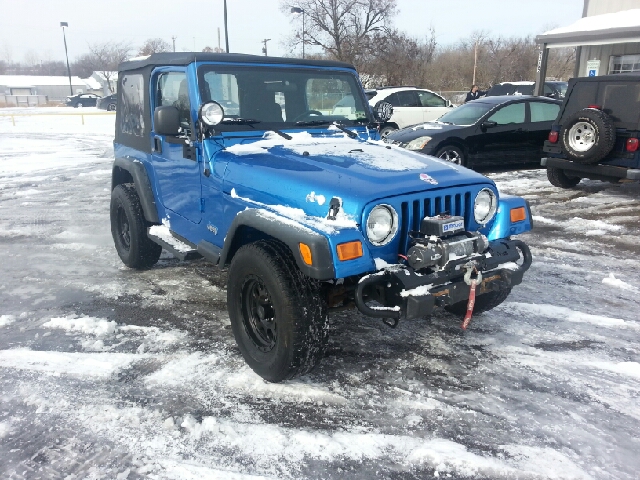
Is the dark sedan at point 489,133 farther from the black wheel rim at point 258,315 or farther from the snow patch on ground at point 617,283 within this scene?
the black wheel rim at point 258,315

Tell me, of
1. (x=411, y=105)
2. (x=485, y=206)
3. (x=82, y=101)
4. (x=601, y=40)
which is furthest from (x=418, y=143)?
(x=82, y=101)

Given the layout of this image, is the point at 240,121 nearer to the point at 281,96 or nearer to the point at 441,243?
the point at 281,96

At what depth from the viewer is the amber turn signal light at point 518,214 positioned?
3.53 m

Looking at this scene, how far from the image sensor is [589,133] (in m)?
7.91

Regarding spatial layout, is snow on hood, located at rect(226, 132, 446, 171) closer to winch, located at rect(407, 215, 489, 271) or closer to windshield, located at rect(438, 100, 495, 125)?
winch, located at rect(407, 215, 489, 271)

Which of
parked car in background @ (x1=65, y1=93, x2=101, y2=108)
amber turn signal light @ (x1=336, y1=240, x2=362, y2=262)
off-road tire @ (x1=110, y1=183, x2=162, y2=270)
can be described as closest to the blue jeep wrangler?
amber turn signal light @ (x1=336, y1=240, x2=362, y2=262)

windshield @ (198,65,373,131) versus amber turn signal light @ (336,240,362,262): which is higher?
windshield @ (198,65,373,131)

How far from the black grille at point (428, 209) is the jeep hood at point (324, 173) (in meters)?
0.08

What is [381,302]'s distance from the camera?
303 centimetres

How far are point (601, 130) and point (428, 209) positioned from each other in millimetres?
5830

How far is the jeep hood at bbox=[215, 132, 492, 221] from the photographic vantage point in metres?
3.00

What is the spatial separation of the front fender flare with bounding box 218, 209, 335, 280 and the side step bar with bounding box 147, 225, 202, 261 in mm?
785

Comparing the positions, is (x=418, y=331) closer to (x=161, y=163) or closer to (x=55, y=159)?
(x=161, y=163)

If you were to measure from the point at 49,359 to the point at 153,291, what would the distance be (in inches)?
52.1
